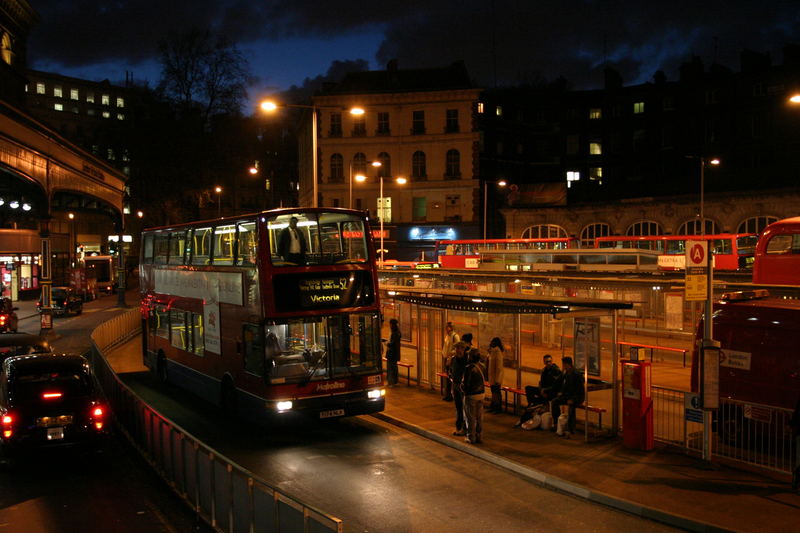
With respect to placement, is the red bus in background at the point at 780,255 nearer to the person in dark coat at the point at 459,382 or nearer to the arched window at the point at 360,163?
the person in dark coat at the point at 459,382

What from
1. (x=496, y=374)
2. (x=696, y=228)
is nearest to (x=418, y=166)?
(x=696, y=228)

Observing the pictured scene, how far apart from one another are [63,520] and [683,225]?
4603 cm

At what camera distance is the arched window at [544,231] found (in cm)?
5691

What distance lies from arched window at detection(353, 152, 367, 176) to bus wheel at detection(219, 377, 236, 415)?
48.6 metres

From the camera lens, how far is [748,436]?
10.6 metres

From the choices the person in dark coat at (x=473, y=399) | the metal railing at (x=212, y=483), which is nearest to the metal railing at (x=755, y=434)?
the person in dark coat at (x=473, y=399)

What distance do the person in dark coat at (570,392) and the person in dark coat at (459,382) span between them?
1.83 metres

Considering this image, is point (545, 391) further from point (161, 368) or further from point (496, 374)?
point (161, 368)

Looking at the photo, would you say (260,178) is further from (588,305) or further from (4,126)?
(588,305)

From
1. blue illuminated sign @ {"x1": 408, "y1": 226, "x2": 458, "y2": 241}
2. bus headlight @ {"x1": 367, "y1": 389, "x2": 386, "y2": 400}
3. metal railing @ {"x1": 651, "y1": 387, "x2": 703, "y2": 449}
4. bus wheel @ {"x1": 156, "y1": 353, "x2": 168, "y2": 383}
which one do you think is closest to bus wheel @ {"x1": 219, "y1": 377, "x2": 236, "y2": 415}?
bus headlight @ {"x1": 367, "y1": 389, "x2": 386, "y2": 400}

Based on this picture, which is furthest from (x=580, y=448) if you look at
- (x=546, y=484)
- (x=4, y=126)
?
(x=4, y=126)

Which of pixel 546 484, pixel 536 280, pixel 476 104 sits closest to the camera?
pixel 546 484

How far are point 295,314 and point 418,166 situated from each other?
164ft

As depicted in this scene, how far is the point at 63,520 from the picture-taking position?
9008 mm
